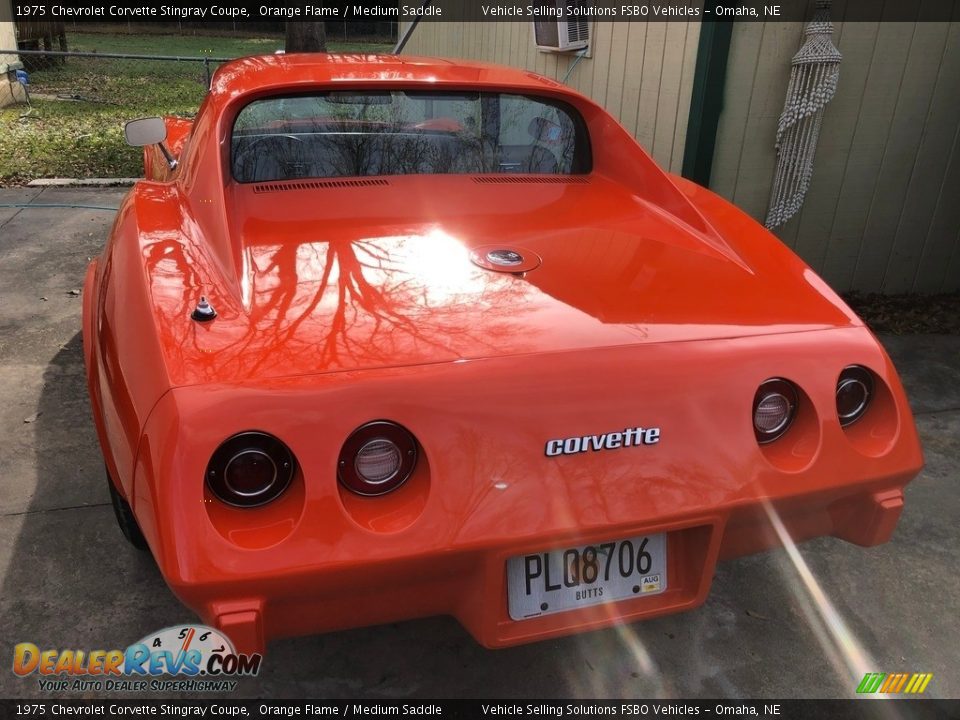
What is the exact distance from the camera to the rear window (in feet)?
9.00

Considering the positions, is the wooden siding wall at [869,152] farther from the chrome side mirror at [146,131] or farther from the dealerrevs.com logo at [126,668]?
the dealerrevs.com logo at [126,668]

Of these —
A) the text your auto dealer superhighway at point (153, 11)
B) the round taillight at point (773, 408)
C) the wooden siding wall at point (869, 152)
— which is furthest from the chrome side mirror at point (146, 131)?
Answer: the text your auto dealer superhighway at point (153, 11)

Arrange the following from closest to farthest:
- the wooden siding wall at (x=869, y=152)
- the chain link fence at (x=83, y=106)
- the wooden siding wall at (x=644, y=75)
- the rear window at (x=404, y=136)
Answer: the rear window at (x=404, y=136)
the wooden siding wall at (x=869, y=152)
the wooden siding wall at (x=644, y=75)
the chain link fence at (x=83, y=106)

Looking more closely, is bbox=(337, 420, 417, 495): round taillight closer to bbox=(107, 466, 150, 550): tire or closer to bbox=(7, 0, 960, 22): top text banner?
bbox=(107, 466, 150, 550): tire

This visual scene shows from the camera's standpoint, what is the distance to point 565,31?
6.13 meters

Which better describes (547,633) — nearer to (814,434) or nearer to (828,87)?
(814,434)

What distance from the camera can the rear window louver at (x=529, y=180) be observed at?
9.24ft

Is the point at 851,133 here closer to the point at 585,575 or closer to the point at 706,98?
the point at 706,98

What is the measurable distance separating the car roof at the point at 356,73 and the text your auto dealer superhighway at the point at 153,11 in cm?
2334

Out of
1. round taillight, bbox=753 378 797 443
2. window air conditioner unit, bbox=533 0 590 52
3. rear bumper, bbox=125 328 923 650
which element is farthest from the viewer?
window air conditioner unit, bbox=533 0 590 52

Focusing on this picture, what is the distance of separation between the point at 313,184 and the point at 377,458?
50.6 inches

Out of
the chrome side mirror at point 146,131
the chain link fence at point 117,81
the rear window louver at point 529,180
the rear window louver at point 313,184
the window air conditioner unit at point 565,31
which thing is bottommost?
the chain link fence at point 117,81

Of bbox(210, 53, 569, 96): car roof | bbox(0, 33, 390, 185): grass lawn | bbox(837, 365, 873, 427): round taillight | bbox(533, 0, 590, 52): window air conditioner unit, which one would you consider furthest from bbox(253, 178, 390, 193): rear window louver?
bbox(0, 33, 390, 185): grass lawn

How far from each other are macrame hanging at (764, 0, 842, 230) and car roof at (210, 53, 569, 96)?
2273 millimetres
